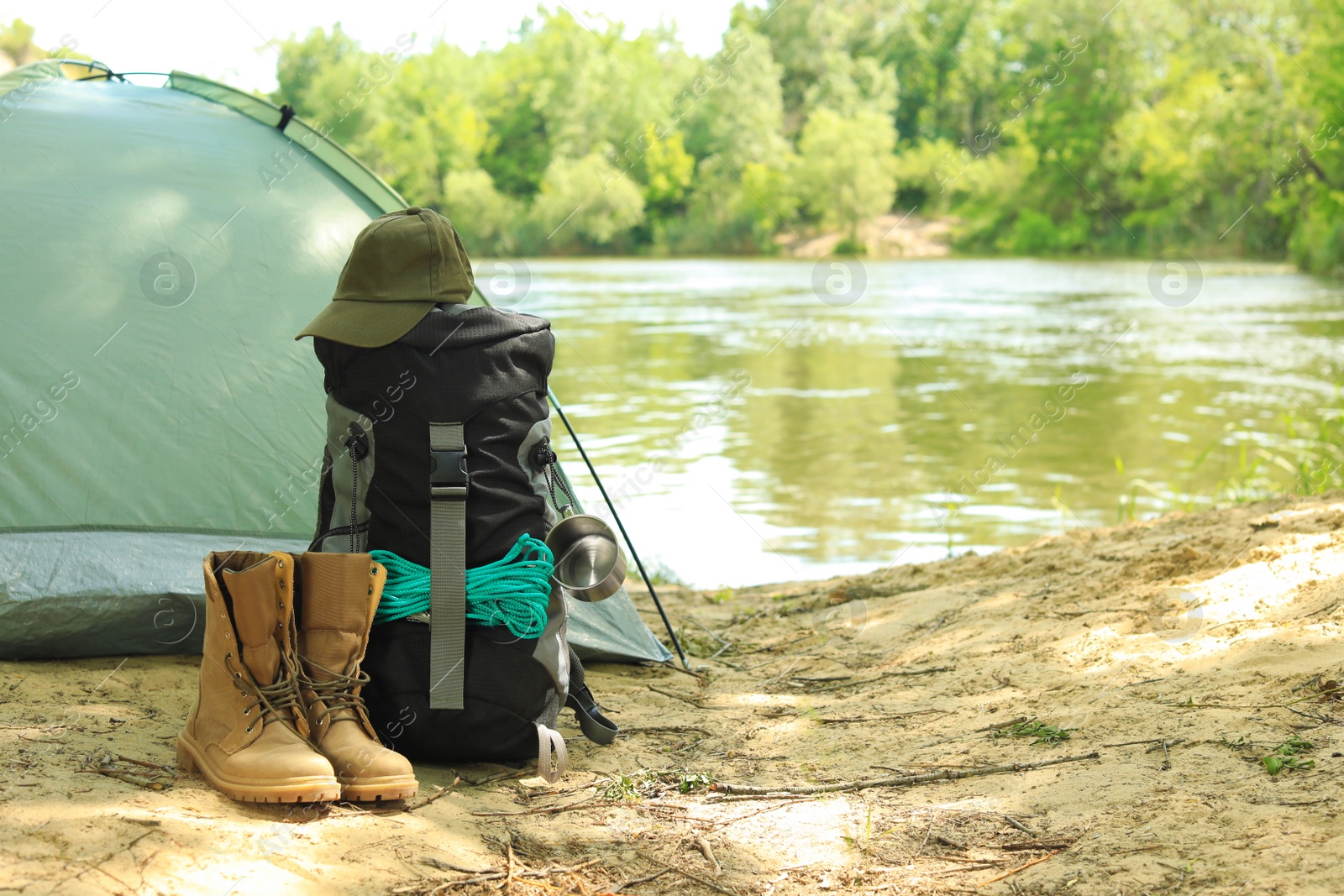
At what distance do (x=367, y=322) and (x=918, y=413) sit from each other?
27.7ft

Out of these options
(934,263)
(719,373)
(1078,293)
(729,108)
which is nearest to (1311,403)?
(719,373)

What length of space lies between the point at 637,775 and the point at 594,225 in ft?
→ 126

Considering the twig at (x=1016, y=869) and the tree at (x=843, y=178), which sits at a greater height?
the tree at (x=843, y=178)

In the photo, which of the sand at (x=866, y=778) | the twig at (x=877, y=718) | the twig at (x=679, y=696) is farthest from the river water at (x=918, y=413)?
the twig at (x=877, y=718)

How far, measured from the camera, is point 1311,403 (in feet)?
32.6

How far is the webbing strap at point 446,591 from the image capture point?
2373 millimetres

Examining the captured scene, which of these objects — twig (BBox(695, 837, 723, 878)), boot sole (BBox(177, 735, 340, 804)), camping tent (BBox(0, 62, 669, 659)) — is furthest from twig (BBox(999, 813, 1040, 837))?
camping tent (BBox(0, 62, 669, 659))

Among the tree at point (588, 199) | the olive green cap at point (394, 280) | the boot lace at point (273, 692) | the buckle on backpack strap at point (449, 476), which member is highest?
the tree at point (588, 199)

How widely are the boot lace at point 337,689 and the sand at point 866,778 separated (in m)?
0.24

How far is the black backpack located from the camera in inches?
93.7

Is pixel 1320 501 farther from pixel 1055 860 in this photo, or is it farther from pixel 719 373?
pixel 719 373

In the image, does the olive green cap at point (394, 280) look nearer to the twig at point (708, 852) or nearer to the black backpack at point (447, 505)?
the black backpack at point (447, 505)

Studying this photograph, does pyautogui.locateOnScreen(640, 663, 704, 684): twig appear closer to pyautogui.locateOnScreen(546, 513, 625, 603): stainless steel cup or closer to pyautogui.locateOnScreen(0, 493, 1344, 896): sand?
pyautogui.locateOnScreen(0, 493, 1344, 896): sand

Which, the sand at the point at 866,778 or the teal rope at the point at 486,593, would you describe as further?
the teal rope at the point at 486,593
